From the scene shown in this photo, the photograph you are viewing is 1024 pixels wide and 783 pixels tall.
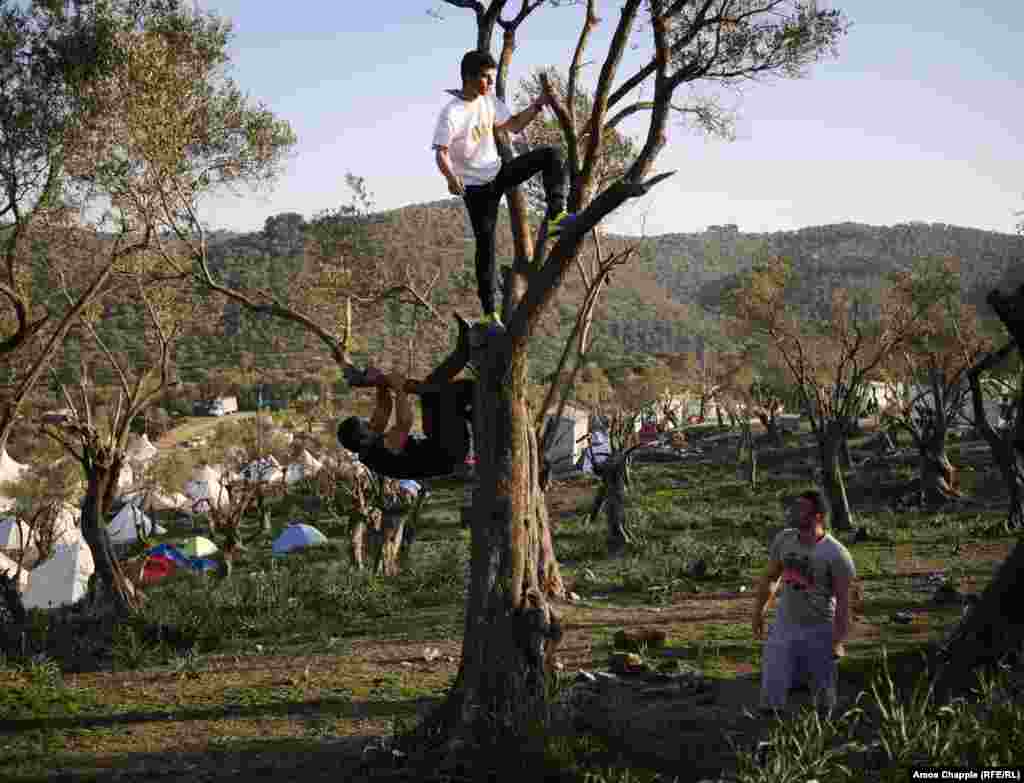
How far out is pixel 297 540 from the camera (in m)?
30.4

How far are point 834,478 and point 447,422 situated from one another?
18.8 m

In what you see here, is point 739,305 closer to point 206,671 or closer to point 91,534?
point 91,534

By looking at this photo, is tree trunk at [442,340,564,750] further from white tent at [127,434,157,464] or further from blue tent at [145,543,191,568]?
white tent at [127,434,157,464]

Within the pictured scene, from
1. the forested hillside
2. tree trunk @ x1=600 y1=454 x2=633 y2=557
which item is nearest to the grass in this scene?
tree trunk @ x1=600 y1=454 x2=633 y2=557

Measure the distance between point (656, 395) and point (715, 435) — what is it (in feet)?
28.4

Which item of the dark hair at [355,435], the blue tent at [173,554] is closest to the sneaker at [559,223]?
the dark hair at [355,435]

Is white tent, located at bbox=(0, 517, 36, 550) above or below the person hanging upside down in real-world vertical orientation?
below

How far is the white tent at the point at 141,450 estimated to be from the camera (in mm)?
45819

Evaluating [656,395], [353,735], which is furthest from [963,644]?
[656,395]

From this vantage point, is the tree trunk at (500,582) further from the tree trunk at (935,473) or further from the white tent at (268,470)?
the white tent at (268,470)

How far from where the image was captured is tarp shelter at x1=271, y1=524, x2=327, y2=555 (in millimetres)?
29891

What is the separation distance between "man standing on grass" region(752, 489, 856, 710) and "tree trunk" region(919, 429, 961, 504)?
22479mm

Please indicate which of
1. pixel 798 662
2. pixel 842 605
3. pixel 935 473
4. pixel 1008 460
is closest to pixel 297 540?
pixel 935 473

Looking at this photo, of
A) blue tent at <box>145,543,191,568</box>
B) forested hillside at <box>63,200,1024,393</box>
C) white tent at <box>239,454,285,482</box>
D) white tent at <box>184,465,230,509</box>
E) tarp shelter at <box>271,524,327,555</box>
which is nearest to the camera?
blue tent at <box>145,543,191,568</box>
